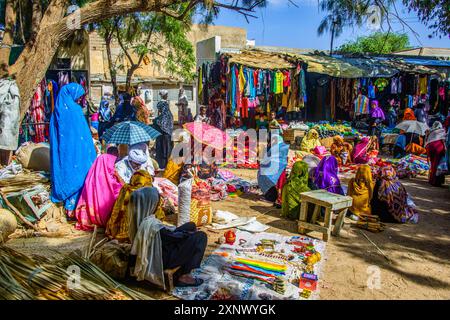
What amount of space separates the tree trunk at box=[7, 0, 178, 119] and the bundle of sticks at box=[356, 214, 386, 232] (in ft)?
14.3

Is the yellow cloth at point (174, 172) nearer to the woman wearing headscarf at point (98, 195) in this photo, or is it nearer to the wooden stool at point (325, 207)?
the woman wearing headscarf at point (98, 195)

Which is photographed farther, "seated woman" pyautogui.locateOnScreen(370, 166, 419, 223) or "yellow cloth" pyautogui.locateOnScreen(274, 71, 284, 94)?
"yellow cloth" pyautogui.locateOnScreen(274, 71, 284, 94)

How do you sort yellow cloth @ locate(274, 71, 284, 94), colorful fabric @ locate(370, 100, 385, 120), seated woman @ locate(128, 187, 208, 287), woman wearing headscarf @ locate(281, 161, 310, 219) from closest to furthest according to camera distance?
seated woman @ locate(128, 187, 208, 287), woman wearing headscarf @ locate(281, 161, 310, 219), yellow cloth @ locate(274, 71, 284, 94), colorful fabric @ locate(370, 100, 385, 120)

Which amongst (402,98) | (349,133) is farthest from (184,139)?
(402,98)

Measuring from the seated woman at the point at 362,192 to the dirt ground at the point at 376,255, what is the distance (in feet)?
0.93

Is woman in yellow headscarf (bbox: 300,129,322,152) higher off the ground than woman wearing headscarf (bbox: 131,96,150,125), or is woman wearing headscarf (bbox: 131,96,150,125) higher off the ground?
woman wearing headscarf (bbox: 131,96,150,125)

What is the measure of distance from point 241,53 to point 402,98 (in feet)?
17.5

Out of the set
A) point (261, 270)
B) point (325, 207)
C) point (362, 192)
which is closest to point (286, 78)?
point (362, 192)

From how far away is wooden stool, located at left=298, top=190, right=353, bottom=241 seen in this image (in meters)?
4.68

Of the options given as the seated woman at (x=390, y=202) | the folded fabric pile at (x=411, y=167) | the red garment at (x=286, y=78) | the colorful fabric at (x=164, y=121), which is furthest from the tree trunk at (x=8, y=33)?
the folded fabric pile at (x=411, y=167)

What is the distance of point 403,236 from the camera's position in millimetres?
5004

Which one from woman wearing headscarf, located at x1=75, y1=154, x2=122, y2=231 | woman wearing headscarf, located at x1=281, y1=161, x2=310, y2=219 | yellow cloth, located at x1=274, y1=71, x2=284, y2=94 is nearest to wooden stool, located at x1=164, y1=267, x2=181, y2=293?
woman wearing headscarf, located at x1=75, y1=154, x2=122, y2=231

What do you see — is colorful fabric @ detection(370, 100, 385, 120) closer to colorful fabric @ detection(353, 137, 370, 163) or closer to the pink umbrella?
colorful fabric @ detection(353, 137, 370, 163)
